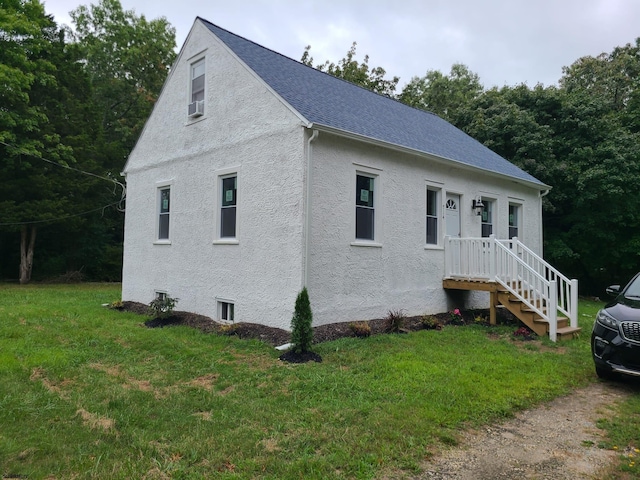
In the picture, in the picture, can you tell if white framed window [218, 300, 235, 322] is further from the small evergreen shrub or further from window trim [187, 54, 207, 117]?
window trim [187, 54, 207, 117]

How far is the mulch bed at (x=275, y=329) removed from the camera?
300 inches

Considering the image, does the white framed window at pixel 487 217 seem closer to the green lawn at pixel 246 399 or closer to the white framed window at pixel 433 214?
the white framed window at pixel 433 214

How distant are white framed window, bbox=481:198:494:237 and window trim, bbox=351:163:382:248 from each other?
172 inches

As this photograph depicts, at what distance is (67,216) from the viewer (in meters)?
19.7

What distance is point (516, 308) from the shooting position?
9.02m

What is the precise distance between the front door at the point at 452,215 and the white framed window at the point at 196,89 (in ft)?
21.4

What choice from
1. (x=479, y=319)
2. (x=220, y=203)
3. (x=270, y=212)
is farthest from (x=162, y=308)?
(x=479, y=319)

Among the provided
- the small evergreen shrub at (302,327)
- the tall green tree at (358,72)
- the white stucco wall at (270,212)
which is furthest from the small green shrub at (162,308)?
the tall green tree at (358,72)

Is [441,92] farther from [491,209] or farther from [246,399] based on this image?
[246,399]

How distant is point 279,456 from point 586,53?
3417cm

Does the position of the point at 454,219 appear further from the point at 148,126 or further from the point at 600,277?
the point at 600,277

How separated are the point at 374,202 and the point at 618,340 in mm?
4971

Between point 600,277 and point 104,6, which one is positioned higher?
point 104,6

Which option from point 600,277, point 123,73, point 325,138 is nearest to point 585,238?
point 600,277
